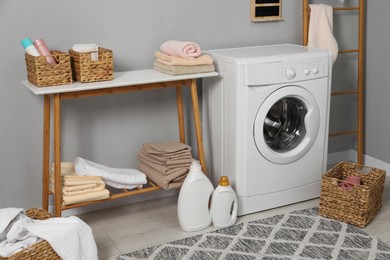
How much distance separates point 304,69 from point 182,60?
0.70 metres

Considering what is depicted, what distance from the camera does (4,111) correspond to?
9.57ft

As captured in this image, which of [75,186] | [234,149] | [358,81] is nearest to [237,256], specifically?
[234,149]

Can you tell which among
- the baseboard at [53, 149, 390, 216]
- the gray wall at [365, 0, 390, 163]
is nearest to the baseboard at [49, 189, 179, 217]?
the baseboard at [53, 149, 390, 216]

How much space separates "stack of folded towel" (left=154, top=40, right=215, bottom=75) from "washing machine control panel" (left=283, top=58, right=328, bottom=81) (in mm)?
411

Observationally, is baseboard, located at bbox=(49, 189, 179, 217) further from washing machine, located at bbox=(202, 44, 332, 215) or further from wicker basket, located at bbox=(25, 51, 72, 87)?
wicker basket, located at bbox=(25, 51, 72, 87)

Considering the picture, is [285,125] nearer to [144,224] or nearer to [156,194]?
[156,194]

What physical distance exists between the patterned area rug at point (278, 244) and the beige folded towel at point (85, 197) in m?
0.33

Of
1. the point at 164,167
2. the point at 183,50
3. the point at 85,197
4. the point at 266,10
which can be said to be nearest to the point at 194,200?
the point at 164,167

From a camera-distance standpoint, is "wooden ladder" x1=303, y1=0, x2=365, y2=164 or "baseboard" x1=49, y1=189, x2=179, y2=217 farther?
"wooden ladder" x1=303, y1=0, x2=365, y2=164

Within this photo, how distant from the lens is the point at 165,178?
2982mm

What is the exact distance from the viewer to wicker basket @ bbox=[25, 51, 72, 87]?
2.62 meters

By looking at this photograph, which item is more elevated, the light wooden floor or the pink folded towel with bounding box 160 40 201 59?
the pink folded towel with bounding box 160 40 201 59

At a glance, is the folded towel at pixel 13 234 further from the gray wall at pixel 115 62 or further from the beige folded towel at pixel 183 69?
the beige folded towel at pixel 183 69

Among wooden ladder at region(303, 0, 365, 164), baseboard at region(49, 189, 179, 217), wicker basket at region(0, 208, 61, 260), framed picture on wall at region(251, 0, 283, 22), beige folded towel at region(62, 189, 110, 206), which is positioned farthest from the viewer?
wooden ladder at region(303, 0, 365, 164)
